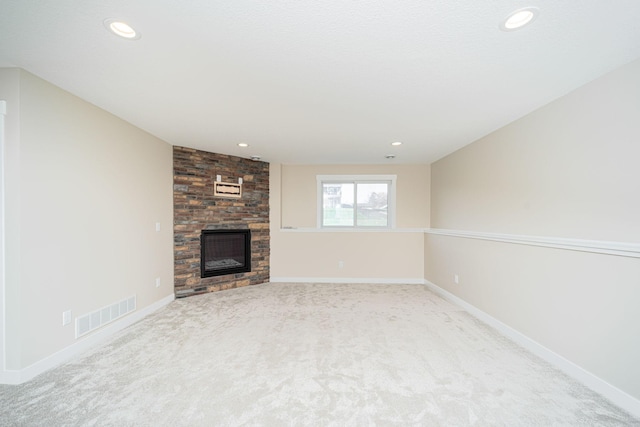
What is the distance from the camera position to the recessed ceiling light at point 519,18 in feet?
4.58

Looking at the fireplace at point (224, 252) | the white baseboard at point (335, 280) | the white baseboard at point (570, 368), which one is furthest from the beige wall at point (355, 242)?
the white baseboard at point (570, 368)

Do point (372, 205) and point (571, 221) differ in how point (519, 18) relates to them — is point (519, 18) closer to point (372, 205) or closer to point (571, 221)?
point (571, 221)

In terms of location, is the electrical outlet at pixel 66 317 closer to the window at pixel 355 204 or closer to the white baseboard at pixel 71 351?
the white baseboard at pixel 71 351

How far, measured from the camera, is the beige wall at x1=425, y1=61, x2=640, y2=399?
1.88m

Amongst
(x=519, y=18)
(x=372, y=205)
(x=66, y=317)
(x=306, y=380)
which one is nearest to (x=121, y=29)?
(x=519, y=18)

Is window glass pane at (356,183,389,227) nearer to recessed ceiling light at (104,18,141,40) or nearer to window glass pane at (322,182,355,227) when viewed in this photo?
window glass pane at (322,182,355,227)

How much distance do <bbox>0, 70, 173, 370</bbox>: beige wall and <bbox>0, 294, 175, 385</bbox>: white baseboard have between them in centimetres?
5

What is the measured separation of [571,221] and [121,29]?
3523 mm

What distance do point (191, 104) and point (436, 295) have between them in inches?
174

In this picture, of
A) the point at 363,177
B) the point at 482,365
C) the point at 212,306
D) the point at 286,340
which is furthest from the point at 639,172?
the point at 212,306

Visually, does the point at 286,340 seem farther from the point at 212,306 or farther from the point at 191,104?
the point at 191,104

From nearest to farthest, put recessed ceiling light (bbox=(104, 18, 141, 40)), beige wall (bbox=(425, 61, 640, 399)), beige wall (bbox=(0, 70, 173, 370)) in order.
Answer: recessed ceiling light (bbox=(104, 18, 141, 40))
beige wall (bbox=(425, 61, 640, 399))
beige wall (bbox=(0, 70, 173, 370))

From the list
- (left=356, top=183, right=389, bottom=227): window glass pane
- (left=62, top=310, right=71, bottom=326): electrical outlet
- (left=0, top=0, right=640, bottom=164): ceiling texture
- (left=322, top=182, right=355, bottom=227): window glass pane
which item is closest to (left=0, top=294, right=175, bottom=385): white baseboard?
(left=62, top=310, right=71, bottom=326): electrical outlet

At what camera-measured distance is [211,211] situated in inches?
181
